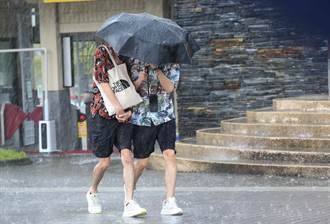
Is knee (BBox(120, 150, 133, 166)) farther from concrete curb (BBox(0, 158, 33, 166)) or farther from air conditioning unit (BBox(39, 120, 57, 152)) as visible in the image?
air conditioning unit (BBox(39, 120, 57, 152))

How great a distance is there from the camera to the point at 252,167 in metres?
7.93

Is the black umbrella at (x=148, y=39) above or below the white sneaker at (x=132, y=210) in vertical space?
above

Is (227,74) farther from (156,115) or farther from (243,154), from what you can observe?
(156,115)

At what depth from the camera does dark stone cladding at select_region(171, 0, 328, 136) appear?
1205 centimetres

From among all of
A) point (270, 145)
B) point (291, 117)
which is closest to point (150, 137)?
point (270, 145)

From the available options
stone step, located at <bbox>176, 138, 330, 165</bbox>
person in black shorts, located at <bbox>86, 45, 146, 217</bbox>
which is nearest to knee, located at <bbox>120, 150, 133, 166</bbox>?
person in black shorts, located at <bbox>86, 45, 146, 217</bbox>

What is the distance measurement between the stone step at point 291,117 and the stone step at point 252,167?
1.18 metres

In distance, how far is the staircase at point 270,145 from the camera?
7859mm

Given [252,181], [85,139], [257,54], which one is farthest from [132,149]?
[85,139]

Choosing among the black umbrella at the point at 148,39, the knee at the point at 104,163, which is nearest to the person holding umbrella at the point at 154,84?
the black umbrella at the point at 148,39

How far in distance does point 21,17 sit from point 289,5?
14468 mm

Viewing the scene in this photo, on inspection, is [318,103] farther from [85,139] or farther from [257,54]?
[85,139]

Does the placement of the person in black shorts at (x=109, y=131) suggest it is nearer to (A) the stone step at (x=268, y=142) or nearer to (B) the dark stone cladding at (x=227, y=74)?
(A) the stone step at (x=268, y=142)

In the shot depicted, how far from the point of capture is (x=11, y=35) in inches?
575
